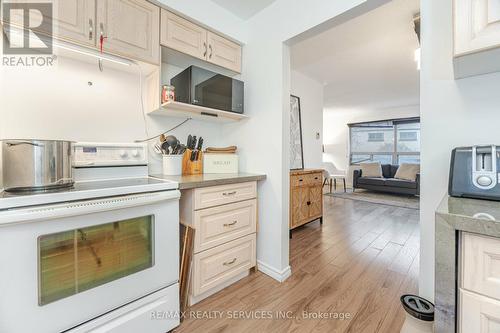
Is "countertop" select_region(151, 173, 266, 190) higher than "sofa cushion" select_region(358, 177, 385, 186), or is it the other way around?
"countertop" select_region(151, 173, 266, 190)

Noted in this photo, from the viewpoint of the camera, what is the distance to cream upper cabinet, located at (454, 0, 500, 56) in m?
0.73

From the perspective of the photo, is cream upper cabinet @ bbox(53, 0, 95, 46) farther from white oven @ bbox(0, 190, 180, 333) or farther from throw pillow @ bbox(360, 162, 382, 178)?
throw pillow @ bbox(360, 162, 382, 178)

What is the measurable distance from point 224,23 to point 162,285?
2080 mm

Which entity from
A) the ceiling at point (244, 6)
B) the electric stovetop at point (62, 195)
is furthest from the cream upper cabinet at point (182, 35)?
the electric stovetop at point (62, 195)

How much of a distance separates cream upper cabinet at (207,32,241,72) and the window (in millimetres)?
6064

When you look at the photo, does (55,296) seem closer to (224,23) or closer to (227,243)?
(227,243)

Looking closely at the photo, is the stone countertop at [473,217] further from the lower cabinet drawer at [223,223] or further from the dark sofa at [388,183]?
the dark sofa at [388,183]

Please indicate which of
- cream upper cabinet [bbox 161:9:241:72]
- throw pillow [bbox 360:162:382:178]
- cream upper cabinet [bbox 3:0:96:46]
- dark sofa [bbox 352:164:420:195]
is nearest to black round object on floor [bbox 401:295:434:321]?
cream upper cabinet [bbox 161:9:241:72]

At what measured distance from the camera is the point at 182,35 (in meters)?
1.68

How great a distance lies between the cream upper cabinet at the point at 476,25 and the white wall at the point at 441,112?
29 cm

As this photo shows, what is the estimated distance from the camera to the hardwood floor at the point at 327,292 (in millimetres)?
1338

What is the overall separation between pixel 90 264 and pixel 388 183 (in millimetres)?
6064

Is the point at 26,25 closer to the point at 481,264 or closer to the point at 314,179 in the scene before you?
the point at 481,264

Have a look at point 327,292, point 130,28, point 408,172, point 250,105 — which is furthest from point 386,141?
point 130,28
